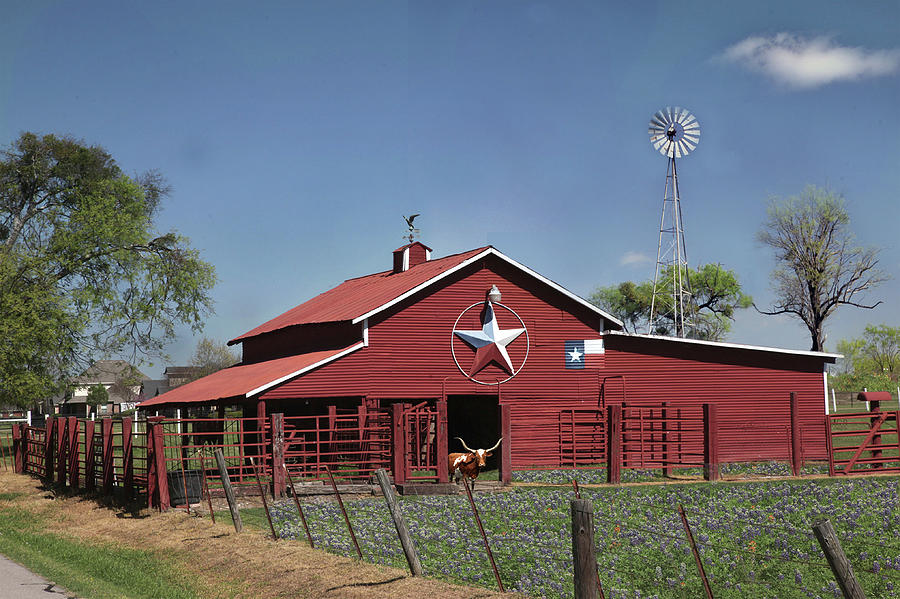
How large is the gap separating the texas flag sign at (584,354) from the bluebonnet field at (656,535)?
1077 centimetres

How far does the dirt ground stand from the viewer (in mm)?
13055

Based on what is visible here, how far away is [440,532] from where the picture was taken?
56.0ft

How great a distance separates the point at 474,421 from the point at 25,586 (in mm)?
25149

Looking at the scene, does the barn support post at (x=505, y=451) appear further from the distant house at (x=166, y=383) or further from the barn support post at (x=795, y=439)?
the distant house at (x=166, y=383)

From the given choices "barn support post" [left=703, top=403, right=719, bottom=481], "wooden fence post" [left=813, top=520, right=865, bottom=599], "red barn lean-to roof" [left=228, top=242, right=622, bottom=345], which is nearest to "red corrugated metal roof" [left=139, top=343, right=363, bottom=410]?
"red barn lean-to roof" [left=228, top=242, right=622, bottom=345]

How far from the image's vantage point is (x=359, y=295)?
38.2m

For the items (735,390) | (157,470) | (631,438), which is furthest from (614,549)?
(735,390)

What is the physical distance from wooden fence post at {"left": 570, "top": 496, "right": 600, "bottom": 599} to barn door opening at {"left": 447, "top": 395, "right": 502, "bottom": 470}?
2451cm

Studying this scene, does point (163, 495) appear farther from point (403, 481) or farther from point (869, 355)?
point (869, 355)

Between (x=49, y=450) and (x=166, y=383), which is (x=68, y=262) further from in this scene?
(x=166, y=383)

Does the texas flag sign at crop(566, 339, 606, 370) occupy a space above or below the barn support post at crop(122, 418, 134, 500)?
above

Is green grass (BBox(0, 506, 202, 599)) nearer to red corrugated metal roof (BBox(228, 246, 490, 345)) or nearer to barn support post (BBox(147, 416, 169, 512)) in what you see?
barn support post (BBox(147, 416, 169, 512))

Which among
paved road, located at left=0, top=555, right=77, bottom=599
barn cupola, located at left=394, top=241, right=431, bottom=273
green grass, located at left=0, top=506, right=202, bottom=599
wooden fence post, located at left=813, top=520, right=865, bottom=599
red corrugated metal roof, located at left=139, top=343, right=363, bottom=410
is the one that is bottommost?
green grass, located at left=0, top=506, right=202, bottom=599

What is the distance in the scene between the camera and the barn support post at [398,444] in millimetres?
24953
